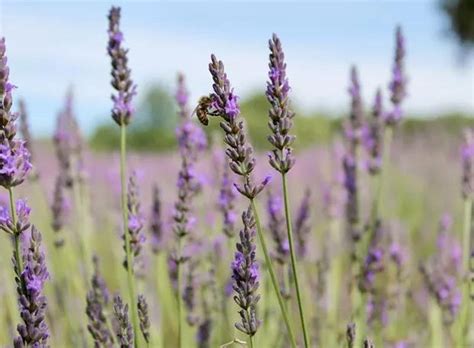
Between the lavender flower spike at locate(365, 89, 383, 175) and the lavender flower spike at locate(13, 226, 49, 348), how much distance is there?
5.38 feet

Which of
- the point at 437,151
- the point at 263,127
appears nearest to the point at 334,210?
the point at 437,151

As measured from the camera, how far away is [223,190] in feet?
7.47

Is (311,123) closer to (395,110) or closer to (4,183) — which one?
(395,110)

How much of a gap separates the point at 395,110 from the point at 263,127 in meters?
13.8

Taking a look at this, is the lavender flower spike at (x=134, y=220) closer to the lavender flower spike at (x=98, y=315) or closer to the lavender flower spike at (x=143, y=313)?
the lavender flower spike at (x=98, y=315)

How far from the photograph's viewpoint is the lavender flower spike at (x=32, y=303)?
1252 millimetres

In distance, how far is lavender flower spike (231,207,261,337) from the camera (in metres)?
1.34

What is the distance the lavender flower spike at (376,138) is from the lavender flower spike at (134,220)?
Answer: 107 centimetres

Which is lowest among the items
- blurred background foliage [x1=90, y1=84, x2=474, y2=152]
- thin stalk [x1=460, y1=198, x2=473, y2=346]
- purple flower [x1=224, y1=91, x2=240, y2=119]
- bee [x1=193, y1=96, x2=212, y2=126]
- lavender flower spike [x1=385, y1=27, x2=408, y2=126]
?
thin stalk [x1=460, y1=198, x2=473, y2=346]

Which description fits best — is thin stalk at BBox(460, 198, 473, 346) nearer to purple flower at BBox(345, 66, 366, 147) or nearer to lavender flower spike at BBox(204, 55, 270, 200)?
purple flower at BBox(345, 66, 366, 147)

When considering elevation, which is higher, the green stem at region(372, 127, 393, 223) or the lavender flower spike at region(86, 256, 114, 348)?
the green stem at region(372, 127, 393, 223)

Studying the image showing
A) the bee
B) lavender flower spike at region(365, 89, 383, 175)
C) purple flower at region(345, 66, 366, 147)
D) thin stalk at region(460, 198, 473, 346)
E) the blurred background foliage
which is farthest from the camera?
the blurred background foliage

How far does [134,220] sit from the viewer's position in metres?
1.84

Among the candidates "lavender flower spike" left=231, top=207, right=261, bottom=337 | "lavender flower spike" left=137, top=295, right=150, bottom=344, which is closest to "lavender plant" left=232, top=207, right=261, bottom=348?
"lavender flower spike" left=231, top=207, right=261, bottom=337
